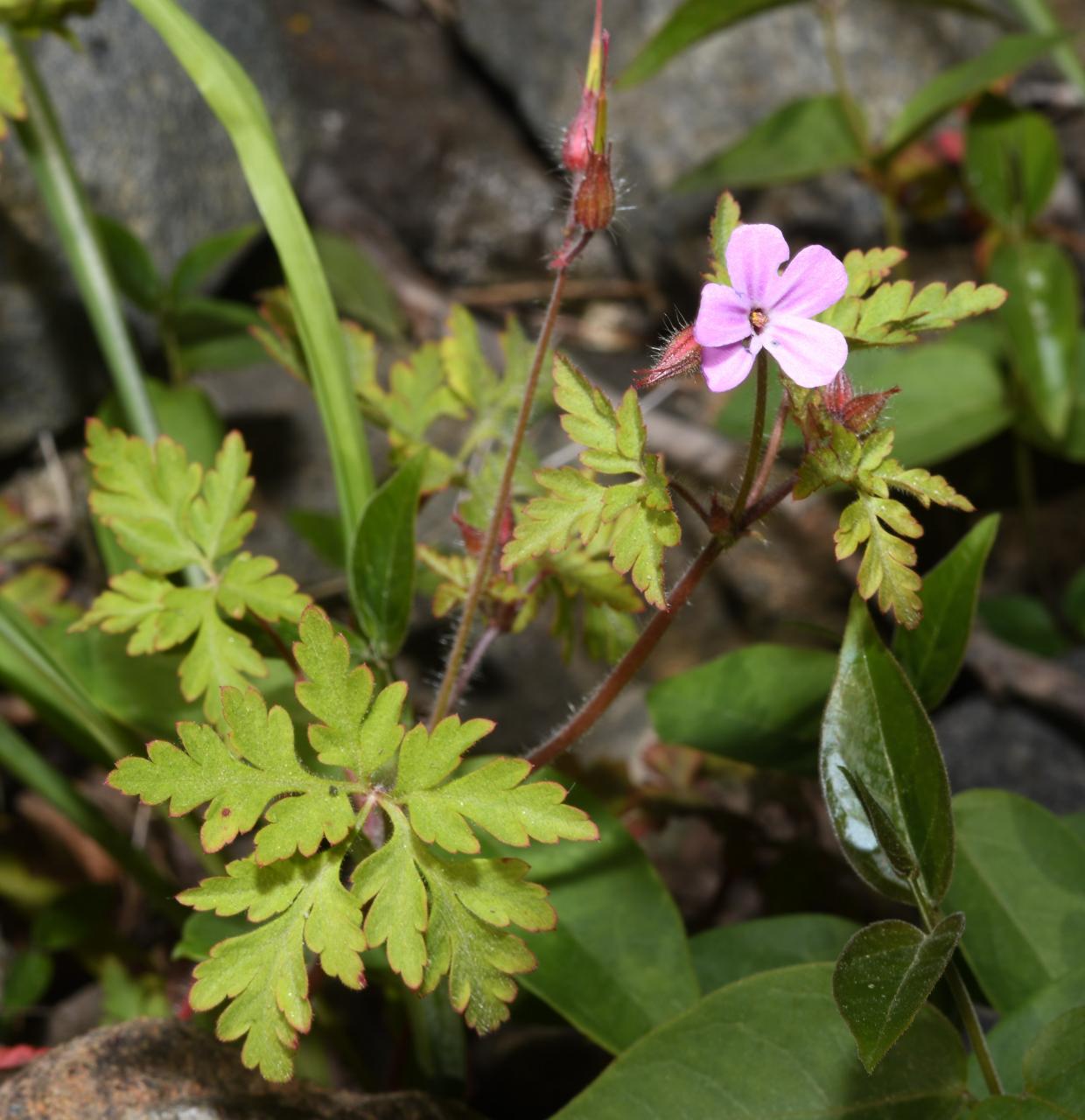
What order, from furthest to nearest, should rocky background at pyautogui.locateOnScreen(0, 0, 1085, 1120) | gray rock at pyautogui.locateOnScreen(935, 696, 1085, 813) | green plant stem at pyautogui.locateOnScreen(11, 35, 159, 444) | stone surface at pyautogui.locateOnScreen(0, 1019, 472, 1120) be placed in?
rocky background at pyautogui.locateOnScreen(0, 0, 1085, 1120) → gray rock at pyautogui.locateOnScreen(935, 696, 1085, 813) → green plant stem at pyautogui.locateOnScreen(11, 35, 159, 444) → stone surface at pyautogui.locateOnScreen(0, 1019, 472, 1120)

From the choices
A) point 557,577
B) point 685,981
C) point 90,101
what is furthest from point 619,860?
point 90,101

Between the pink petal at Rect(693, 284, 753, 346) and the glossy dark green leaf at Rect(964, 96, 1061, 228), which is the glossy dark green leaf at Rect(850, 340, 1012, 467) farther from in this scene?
the pink petal at Rect(693, 284, 753, 346)

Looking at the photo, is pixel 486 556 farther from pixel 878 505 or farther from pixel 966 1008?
pixel 966 1008

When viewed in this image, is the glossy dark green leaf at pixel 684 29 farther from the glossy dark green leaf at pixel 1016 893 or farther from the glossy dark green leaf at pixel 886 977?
the glossy dark green leaf at pixel 886 977

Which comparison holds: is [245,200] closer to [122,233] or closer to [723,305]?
[122,233]

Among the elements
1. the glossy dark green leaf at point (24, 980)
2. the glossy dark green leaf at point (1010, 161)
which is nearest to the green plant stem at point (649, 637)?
the glossy dark green leaf at point (24, 980)

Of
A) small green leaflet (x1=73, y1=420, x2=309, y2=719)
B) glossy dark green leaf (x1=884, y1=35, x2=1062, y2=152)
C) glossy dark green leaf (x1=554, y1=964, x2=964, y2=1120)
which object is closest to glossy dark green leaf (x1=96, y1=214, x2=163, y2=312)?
small green leaflet (x1=73, y1=420, x2=309, y2=719)
